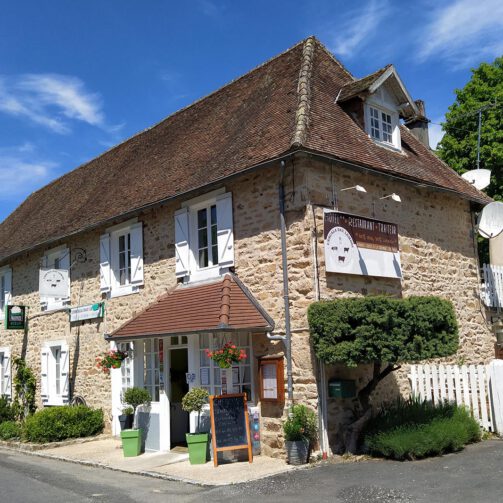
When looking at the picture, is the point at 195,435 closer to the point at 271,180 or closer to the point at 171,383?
the point at 171,383

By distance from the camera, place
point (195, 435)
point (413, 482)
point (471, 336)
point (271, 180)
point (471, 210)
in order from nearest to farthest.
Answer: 1. point (413, 482)
2. point (195, 435)
3. point (271, 180)
4. point (471, 336)
5. point (471, 210)

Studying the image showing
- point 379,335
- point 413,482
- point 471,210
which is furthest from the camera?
point 471,210

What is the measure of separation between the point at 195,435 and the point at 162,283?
12.7 feet

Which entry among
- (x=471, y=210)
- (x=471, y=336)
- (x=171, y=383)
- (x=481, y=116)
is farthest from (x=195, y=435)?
(x=481, y=116)

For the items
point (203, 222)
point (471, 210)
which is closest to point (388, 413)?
point (203, 222)

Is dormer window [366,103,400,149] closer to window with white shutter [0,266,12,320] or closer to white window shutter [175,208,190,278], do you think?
white window shutter [175,208,190,278]

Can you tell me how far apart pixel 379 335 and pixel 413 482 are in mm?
2183

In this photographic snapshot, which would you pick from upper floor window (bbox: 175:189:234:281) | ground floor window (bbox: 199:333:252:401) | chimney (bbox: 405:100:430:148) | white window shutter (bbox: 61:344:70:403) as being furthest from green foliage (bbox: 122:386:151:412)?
chimney (bbox: 405:100:430:148)

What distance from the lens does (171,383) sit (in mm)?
12820

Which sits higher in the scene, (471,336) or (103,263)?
(103,263)

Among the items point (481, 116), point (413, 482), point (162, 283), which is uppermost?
point (481, 116)

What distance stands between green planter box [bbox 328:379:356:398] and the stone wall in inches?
10.7

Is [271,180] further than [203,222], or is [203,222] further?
[203,222]

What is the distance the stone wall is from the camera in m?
10.5
